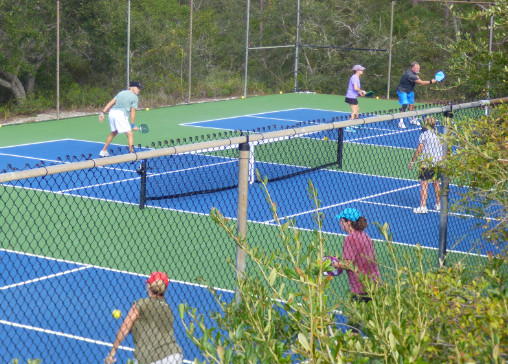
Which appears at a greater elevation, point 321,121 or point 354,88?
point 354,88

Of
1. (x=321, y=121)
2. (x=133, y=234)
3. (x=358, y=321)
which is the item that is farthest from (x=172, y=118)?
(x=358, y=321)

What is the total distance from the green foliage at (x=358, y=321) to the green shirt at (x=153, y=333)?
8.71 ft

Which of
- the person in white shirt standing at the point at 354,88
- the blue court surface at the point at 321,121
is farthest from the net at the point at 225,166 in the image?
the person in white shirt standing at the point at 354,88

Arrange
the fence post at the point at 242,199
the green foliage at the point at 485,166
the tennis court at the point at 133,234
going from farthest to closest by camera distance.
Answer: the tennis court at the point at 133,234
the fence post at the point at 242,199
the green foliage at the point at 485,166

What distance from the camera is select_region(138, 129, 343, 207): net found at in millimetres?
14992

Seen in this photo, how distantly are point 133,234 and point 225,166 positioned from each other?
5031mm

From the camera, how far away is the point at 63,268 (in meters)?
10.8

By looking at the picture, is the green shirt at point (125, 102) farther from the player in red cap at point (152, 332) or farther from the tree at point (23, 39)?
the player in red cap at point (152, 332)

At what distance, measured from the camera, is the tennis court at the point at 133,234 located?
884cm

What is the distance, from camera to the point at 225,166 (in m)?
17.2

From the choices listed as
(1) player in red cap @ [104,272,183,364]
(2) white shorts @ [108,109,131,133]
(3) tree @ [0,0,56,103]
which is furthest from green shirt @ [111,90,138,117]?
(1) player in red cap @ [104,272,183,364]

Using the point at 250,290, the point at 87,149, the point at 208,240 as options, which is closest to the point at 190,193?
the point at 208,240

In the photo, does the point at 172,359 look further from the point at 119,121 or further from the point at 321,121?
the point at 321,121

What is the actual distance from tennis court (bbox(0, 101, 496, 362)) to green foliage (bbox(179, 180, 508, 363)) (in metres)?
1.30
